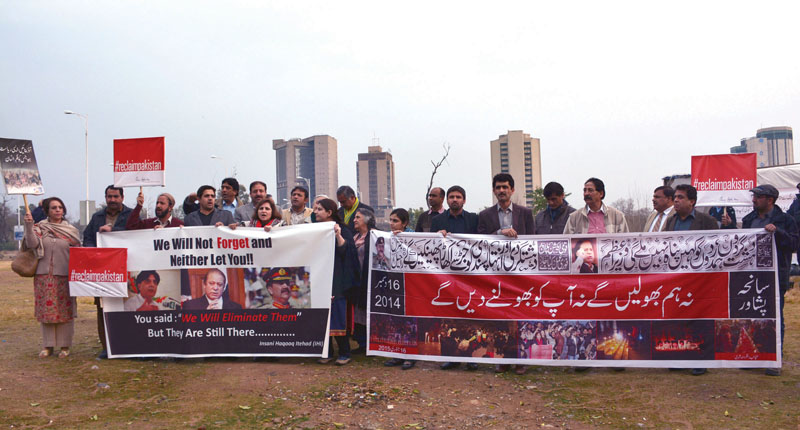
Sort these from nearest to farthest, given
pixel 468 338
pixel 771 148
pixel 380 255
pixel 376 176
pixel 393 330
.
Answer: pixel 468 338, pixel 393 330, pixel 380 255, pixel 771 148, pixel 376 176

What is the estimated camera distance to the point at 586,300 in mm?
5727

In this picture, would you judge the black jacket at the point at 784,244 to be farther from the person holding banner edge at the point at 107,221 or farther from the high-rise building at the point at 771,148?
the high-rise building at the point at 771,148

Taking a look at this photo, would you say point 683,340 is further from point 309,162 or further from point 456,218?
point 309,162

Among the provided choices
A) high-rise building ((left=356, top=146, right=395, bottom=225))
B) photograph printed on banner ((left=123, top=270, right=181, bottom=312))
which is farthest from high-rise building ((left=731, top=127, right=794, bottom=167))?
photograph printed on banner ((left=123, top=270, right=181, bottom=312))

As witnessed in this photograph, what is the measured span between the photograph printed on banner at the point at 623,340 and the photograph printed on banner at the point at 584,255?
0.54 metres

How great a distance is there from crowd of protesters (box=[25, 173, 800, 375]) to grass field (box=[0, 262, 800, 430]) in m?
0.37

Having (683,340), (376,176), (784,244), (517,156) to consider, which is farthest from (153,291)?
(376,176)

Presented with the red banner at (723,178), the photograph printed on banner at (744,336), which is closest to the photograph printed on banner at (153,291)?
the photograph printed on banner at (744,336)

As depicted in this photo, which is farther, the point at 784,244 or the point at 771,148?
the point at 771,148

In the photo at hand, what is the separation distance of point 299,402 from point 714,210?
8.57 meters

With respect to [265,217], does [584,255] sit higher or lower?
lower

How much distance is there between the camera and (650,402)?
4.80 metres

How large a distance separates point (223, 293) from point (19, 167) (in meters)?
2.73

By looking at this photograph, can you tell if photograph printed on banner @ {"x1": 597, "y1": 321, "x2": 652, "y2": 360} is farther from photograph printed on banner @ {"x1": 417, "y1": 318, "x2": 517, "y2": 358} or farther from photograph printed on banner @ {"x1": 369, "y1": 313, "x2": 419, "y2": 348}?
photograph printed on banner @ {"x1": 369, "y1": 313, "x2": 419, "y2": 348}
